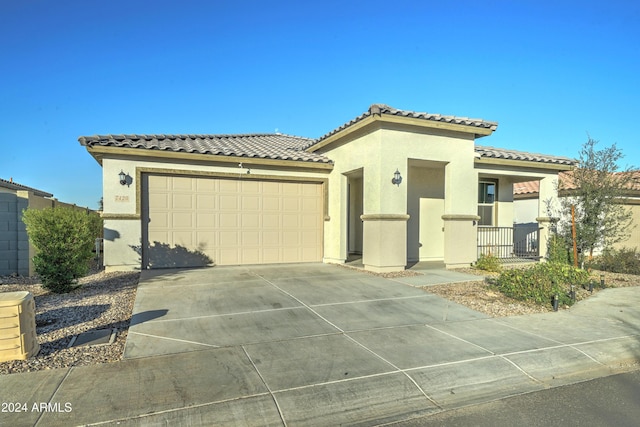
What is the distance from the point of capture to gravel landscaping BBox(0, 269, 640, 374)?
454cm

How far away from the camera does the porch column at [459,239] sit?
38.2 feet

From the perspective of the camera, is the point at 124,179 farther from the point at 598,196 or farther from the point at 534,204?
the point at 534,204

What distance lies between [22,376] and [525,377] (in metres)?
5.47

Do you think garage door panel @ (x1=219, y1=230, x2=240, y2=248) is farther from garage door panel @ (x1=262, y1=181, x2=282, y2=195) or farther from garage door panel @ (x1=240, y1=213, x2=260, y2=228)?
garage door panel @ (x1=262, y1=181, x2=282, y2=195)

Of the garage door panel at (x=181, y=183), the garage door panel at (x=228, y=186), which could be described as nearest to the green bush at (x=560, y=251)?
the garage door panel at (x=228, y=186)

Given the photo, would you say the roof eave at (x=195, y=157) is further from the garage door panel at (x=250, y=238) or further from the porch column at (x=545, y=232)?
the porch column at (x=545, y=232)

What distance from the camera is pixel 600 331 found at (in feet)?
19.6

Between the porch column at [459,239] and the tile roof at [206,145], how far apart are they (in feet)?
14.6

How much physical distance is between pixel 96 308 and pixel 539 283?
27.6ft

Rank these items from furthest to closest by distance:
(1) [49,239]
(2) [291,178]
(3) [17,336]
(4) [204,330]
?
(2) [291,178], (1) [49,239], (4) [204,330], (3) [17,336]

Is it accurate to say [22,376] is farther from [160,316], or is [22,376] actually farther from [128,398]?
[160,316]

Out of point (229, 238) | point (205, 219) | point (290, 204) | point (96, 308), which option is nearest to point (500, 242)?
point (290, 204)

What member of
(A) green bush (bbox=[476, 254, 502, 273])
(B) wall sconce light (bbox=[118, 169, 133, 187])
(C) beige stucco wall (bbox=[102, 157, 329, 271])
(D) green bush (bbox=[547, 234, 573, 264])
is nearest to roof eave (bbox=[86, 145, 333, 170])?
(C) beige stucco wall (bbox=[102, 157, 329, 271])

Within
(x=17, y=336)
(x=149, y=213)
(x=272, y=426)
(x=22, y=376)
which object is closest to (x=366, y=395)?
(x=272, y=426)
